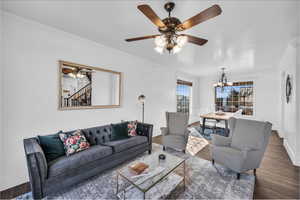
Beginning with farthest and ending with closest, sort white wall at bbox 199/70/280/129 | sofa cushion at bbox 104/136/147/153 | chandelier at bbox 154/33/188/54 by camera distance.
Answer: white wall at bbox 199/70/280/129 → sofa cushion at bbox 104/136/147/153 → chandelier at bbox 154/33/188/54

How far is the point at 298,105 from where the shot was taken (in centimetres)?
269

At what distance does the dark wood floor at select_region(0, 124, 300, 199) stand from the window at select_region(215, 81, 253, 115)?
11.2ft

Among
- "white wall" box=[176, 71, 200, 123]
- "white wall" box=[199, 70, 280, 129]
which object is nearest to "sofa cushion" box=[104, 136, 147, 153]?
"white wall" box=[176, 71, 200, 123]

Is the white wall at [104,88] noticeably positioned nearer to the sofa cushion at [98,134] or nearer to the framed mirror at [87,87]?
the framed mirror at [87,87]

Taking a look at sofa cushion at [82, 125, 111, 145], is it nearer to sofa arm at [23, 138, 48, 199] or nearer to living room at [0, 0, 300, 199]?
living room at [0, 0, 300, 199]

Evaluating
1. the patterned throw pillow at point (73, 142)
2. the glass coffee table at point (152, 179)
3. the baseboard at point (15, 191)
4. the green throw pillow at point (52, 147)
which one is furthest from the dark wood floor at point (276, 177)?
the baseboard at point (15, 191)

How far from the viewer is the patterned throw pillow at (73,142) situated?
2.11 metres

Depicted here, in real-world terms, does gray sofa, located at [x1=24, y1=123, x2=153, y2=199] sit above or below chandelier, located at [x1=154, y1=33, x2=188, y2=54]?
below

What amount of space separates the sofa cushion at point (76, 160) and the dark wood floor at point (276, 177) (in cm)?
219

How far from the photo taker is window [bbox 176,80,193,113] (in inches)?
236

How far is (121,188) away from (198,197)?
3.62 feet

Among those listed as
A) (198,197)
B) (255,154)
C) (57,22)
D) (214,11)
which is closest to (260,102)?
(255,154)

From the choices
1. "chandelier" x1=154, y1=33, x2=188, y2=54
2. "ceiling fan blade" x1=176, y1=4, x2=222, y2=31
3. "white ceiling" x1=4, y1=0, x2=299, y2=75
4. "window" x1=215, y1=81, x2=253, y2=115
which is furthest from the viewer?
"window" x1=215, y1=81, x2=253, y2=115

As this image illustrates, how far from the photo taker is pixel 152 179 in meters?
1.61
